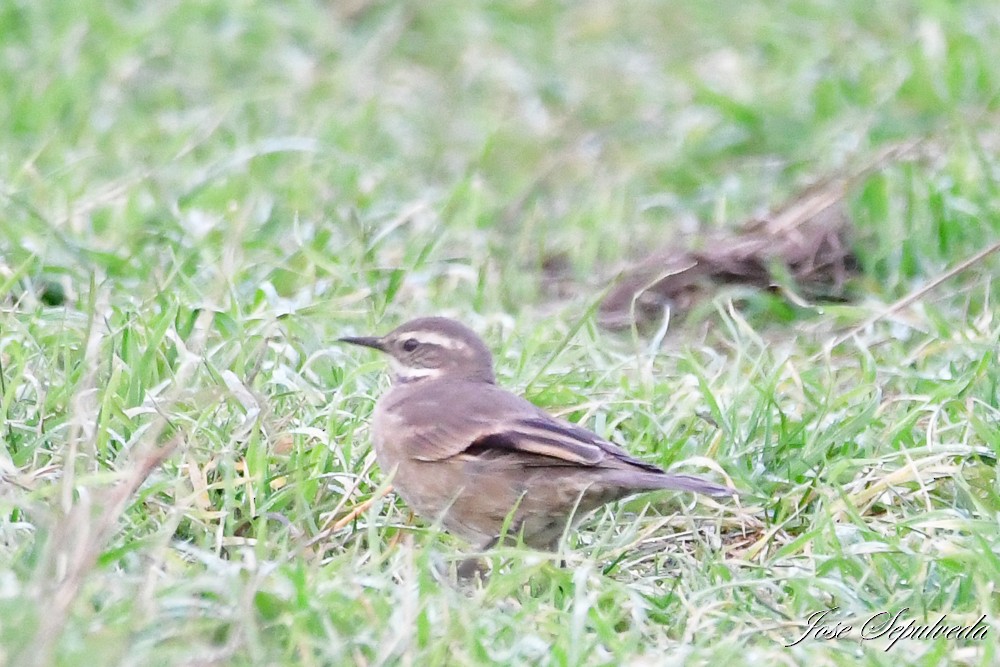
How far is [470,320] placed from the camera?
7332mm

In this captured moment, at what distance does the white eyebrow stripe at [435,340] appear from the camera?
610cm

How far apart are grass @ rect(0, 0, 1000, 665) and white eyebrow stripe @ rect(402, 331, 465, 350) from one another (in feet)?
1.01

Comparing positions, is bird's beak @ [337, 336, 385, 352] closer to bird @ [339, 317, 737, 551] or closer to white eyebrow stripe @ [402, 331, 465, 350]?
white eyebrow stripe @ [402, 331, 465, 350]

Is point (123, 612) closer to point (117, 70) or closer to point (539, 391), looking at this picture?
point (539, 391)

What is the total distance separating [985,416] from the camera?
607 centimetres

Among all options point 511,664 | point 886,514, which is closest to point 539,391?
point 886,514

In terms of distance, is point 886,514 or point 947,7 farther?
point 947,7

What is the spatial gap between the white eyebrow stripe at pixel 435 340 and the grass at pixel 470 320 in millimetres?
307

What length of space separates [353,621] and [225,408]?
166 centimetres

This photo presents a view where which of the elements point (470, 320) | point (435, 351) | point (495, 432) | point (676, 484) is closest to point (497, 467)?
point (495, 432)

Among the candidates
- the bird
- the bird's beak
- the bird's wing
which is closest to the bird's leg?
the bird

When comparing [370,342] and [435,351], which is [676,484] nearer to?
[435,351]

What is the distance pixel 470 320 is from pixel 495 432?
1931 mm

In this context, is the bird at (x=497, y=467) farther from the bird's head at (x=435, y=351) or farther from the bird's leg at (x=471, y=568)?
the bird's head at (x=435, y=351)
